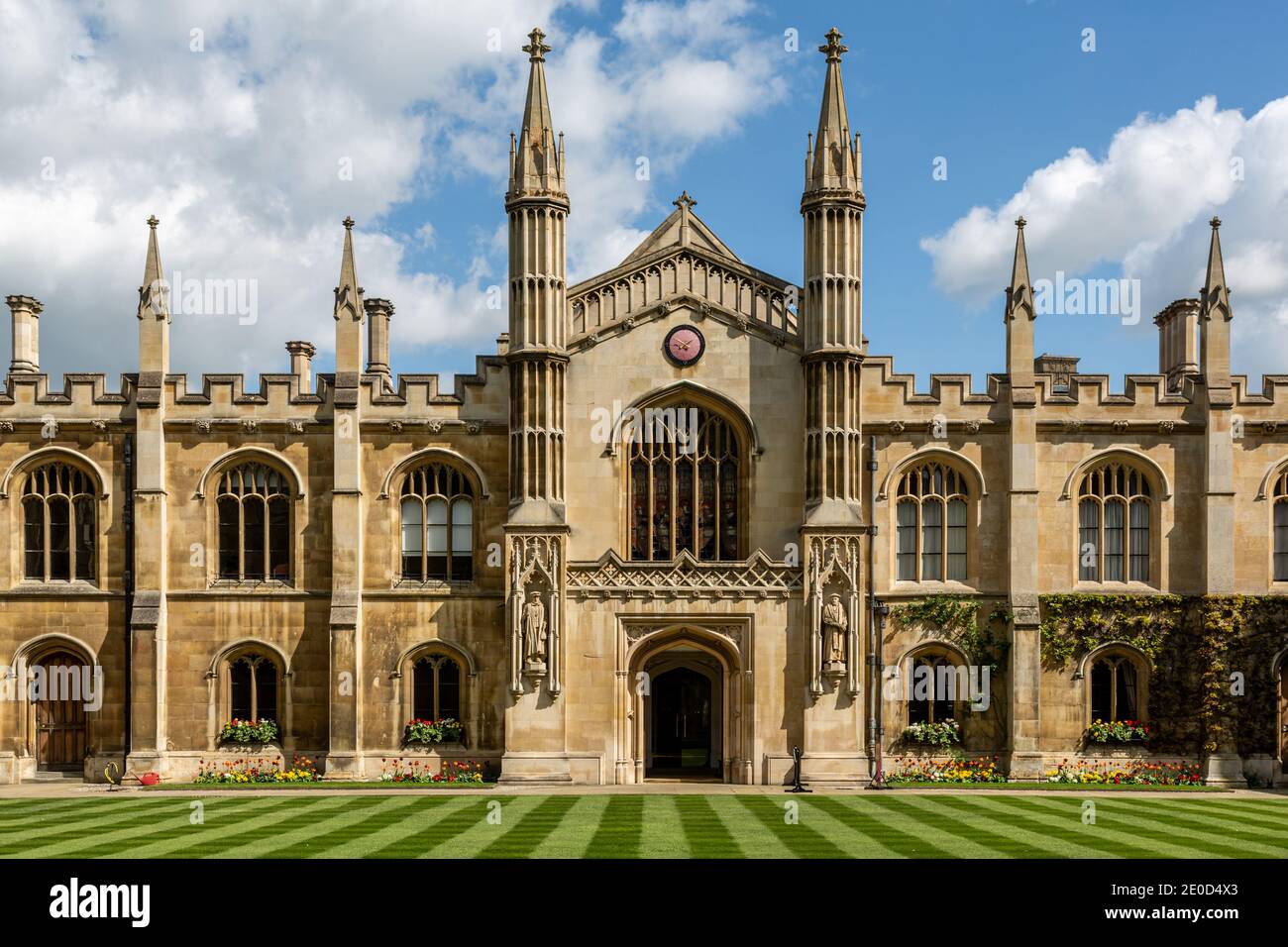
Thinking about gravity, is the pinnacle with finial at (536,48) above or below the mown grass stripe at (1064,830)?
above

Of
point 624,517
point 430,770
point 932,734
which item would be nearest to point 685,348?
point 624,517

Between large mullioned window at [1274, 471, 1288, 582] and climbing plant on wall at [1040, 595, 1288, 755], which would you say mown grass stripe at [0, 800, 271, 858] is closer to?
climbing plant on wall at [1040, 595, 1288, 755]

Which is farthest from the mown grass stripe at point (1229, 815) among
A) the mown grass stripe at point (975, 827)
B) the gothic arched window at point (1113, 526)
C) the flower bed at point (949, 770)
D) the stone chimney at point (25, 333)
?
the stone chimney at point (25, 333)

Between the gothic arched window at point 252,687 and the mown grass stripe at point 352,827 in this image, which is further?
the gothic arched window at point 252,687

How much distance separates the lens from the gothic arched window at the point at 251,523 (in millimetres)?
32750

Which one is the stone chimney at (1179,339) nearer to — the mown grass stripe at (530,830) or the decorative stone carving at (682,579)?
the decorative stone carving at (682,579)

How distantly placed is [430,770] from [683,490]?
920 cm

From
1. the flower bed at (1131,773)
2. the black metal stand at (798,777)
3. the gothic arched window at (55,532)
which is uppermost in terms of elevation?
the gothic arched window at (55,532)

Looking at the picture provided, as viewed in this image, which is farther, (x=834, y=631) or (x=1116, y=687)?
(x=1116, y=687)

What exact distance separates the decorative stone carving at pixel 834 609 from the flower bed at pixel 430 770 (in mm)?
8519

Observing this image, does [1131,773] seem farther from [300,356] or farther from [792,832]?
[300,356]

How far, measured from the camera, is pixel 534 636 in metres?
30.3

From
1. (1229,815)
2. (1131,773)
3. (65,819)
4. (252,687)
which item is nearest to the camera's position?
(65,819)
